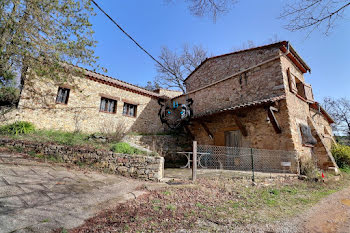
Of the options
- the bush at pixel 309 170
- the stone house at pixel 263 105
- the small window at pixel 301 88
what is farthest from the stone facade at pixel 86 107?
the small window at pixel 301 88

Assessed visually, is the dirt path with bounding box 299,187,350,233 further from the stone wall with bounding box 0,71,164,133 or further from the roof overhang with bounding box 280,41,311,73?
the stone wall with bounding box 0,71,164,133

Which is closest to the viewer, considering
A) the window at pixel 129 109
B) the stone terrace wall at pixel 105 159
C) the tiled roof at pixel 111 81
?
the stone terrace wall at pixel 105 159

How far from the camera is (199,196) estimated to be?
3.85 m

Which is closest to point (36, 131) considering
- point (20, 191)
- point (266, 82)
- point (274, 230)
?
point (20, 191)

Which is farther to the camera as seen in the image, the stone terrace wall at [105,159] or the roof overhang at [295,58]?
the roof overhang at [295,58]

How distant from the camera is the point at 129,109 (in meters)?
11.2

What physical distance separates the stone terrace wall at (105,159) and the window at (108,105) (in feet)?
14.9

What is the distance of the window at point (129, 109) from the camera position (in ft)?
36.1

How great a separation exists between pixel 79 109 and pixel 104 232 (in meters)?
8.24

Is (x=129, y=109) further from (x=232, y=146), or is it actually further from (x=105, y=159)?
(x=232, y=146)

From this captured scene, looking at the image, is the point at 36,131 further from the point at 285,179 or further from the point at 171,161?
the point at 285,179

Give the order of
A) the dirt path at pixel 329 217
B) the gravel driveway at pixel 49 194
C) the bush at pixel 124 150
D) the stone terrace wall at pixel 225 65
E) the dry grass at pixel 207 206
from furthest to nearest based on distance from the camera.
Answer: the stone terrace wall at pixel 225 65
the bush at pixel 124 150
the dirt path at pixel 329 217
the dry grass at pixel 207 206
the gravel driveway at pixel 49 194

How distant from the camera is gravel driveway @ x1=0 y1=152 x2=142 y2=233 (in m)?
2.35

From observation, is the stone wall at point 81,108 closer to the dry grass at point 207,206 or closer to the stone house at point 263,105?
the stone house at point 263,105
